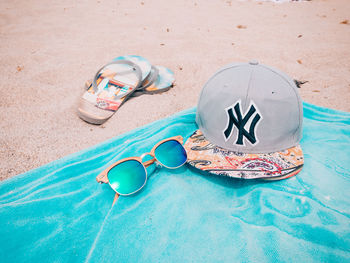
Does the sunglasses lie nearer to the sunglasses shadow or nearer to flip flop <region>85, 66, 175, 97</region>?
the sunglasses shadow

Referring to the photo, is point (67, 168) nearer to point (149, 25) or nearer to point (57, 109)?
point (57, 109)

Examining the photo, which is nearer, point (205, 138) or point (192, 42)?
point (205, 138)

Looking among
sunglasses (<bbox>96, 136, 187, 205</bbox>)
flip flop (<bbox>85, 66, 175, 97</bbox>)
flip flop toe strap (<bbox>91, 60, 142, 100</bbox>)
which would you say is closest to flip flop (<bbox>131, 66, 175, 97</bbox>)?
flip flop (<bbox>85, 66, 175, 97</bbox>)

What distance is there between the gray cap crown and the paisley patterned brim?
0.04 m

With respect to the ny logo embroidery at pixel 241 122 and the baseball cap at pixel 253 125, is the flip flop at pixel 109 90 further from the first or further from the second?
the ny logo embroidery at pixel 241 122

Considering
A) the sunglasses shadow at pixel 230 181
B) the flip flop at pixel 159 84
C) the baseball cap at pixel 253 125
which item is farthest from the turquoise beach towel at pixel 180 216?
the flip flop at pixel 159 84

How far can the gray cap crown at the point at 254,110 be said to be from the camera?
1.23m

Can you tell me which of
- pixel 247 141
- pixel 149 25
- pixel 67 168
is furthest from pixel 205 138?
pixel 149 25

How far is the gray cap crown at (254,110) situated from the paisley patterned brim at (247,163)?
0.14ft

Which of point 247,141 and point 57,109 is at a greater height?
point 247,141

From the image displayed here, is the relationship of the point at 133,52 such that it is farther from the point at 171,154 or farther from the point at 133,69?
the point at 171,154

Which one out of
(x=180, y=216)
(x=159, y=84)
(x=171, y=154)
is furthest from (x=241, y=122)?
(x=159, y=84)

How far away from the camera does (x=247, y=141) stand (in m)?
1.29

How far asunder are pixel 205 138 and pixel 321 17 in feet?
16.7
